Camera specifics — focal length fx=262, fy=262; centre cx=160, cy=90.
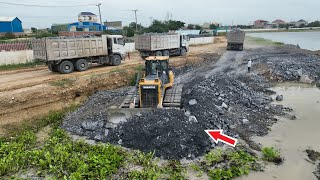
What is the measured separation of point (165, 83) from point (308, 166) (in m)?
6.44

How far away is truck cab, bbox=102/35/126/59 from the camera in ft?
65.8

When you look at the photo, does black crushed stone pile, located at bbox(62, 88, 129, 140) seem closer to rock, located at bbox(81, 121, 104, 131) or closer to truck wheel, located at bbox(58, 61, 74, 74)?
rock, located at bbox(81, 121, 104, 131)

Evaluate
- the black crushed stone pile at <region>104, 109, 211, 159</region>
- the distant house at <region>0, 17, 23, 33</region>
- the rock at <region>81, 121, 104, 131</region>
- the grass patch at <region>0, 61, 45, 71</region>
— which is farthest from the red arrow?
the distant house at <region>0, 17, 23, 33</region>

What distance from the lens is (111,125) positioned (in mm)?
10555

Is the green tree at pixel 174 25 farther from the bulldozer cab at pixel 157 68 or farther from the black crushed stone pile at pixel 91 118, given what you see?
the bulldozer cab at pixel 157 68

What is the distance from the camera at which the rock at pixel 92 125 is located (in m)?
10.8

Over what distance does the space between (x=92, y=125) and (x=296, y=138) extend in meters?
8.35

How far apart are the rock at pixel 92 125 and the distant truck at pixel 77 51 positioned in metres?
7.70

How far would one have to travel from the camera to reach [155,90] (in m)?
10.7

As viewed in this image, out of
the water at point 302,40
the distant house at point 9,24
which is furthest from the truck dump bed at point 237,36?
the distant house at point 9,24

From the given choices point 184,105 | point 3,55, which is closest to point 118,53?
point 3,55

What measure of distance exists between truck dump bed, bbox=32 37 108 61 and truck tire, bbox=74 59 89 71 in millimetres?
377

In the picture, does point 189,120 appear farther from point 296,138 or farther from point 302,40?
point 302,40

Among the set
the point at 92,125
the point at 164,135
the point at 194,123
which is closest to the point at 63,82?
the point at 92,125
